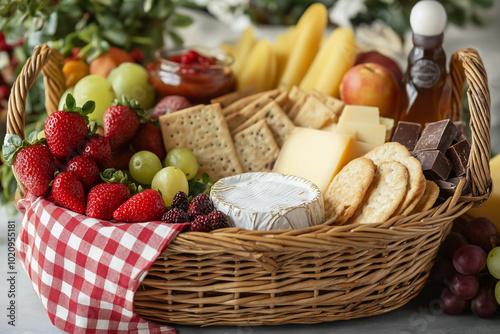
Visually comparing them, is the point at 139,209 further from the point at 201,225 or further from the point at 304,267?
the point at 304,267

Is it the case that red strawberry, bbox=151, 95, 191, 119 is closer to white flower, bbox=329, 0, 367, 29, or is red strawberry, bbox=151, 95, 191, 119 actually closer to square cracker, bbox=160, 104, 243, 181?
square cracker, bbox=160, 104, 243, 181

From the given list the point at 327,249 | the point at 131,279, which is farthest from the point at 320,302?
the point at 131,279

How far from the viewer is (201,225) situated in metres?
1.14

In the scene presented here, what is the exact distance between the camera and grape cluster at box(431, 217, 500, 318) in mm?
1288

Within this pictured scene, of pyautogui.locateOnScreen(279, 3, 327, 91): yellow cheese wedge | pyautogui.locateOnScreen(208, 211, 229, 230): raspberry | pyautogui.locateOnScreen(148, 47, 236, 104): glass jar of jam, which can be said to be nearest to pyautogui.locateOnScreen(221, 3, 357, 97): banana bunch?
pyautogui.locateOnScreen(279, 3, 327, 91): yellow cheese wedge

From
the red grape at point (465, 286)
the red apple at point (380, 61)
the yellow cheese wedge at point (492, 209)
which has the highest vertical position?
the red apple at point (380, 61)

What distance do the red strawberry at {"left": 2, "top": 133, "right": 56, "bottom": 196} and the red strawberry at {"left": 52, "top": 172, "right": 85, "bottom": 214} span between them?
4 centimetres

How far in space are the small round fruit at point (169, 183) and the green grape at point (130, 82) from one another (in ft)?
1.82

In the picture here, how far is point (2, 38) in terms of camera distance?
7.39 ft

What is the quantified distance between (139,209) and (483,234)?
2.94ft

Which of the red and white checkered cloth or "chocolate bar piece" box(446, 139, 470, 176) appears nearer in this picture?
the red and white checkered cloth

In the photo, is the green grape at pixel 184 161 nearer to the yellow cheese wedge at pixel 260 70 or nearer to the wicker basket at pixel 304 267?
the wicker basket at pixel 304 267

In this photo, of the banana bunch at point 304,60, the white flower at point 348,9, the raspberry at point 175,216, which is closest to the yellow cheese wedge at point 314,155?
the banana bunch at point 304,60

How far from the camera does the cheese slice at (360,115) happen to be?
1.62 meters
